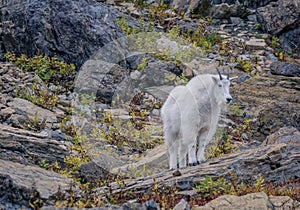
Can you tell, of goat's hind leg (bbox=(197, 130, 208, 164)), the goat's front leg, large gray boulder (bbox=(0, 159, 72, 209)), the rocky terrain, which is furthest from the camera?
goat's hind leg (bbox=(197, 130, 208, 164))

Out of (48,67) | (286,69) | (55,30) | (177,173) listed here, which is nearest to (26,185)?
(177,173)

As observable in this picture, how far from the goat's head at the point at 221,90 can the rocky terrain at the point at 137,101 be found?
106 centimetres

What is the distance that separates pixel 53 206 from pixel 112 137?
6.37 metres

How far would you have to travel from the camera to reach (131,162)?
13.8 metres

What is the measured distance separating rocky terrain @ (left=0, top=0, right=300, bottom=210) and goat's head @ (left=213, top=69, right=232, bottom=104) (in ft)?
3.47

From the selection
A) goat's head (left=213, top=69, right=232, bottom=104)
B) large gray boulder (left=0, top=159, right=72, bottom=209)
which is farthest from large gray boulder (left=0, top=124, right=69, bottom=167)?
goat's head (left=213, top=69, right=232, bottom=104)

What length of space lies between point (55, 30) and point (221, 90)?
335 inches

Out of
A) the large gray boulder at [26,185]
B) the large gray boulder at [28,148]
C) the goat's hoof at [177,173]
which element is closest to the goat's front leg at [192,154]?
the goat's hoof at [177,173]

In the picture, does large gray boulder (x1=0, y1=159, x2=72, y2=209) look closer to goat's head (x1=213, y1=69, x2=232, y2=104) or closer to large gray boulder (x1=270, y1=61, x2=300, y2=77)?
goat's head (x1=213, y1=69, x2=232, y2=104)

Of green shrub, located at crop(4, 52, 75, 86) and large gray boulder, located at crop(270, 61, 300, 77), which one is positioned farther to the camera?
large gray boulder, located at crop(270, 61, 300, 77)

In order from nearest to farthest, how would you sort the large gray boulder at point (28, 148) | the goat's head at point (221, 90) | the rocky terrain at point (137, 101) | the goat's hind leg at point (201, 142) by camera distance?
the rocky terrain at point (137, 101), the large gray boulder at point (28, 148), the goat's head at point (221, 90), the goat's hind leg at point (201, 142)

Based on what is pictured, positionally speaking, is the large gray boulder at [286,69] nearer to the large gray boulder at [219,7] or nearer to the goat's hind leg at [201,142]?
the large gray boulder at [219,7]

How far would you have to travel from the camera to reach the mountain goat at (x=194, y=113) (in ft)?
38.0

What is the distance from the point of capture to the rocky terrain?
10.1 meters
